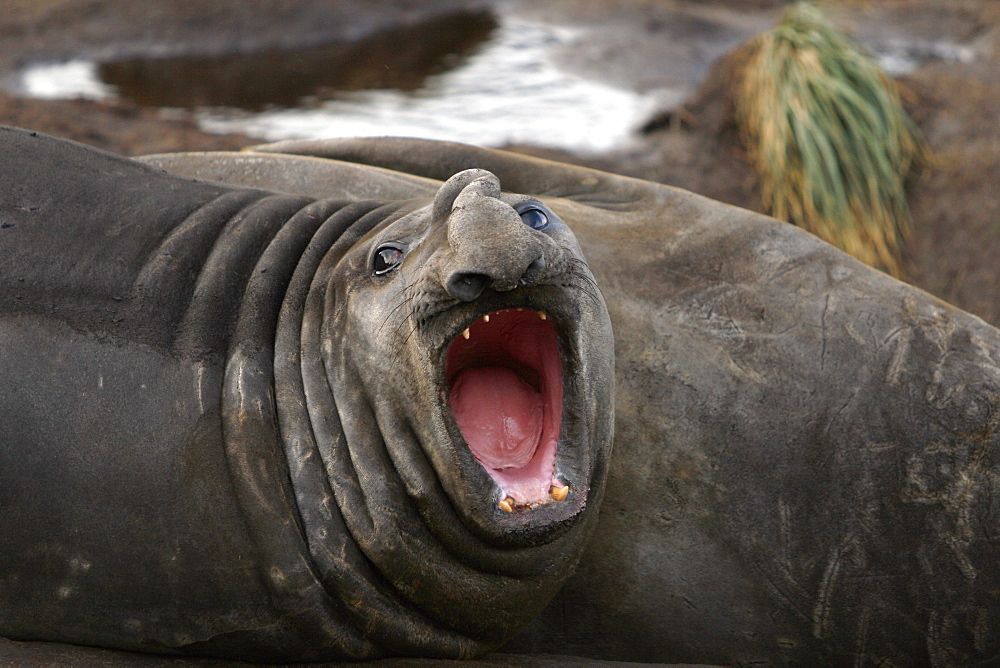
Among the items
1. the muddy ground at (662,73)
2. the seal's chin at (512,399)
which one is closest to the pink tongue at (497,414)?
the seal's chin at (512,399)

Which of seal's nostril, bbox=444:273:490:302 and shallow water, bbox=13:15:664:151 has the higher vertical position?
seal's nostril, bbox=444:273:490:302

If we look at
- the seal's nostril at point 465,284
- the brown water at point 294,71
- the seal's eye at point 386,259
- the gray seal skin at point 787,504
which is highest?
the seal's nostril at point 465,284

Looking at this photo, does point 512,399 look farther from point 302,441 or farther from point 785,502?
point 785,502

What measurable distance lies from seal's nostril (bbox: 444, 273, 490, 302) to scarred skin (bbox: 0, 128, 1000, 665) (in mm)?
862

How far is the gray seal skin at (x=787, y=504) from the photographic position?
3145mm

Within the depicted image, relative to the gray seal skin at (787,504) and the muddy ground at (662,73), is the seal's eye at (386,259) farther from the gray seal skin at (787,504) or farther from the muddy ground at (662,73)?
the muddy ground at (662,73)

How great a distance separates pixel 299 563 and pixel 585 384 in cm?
77

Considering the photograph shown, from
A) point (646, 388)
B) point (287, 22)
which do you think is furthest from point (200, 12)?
point (646, 388)

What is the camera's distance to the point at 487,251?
7.90ft

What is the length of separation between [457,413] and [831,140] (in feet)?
15.9

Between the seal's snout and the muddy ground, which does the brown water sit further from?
the seal's snout

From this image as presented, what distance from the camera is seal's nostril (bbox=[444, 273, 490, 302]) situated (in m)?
2.42

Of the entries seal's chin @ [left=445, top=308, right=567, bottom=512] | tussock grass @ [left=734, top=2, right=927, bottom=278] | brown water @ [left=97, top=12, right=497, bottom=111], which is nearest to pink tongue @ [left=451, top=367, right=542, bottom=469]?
seal's chin @ [left=445, top=308, right=567, bottom=512]

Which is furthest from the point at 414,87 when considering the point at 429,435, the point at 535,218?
the point at 429,435
